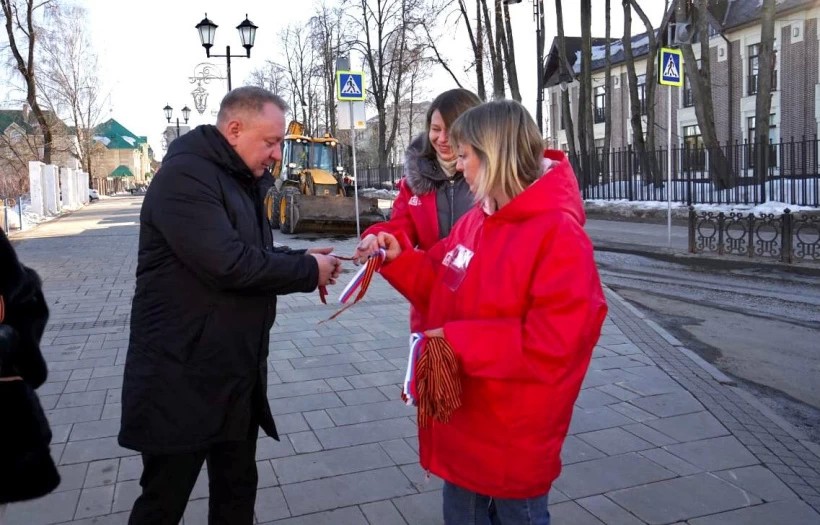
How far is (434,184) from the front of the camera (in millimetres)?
3123

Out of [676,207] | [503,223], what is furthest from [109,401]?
[676,207]

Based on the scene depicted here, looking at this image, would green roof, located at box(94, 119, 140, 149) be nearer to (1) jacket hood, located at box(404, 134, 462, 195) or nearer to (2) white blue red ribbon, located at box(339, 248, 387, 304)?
(1) jacket hood, located at box(404, 134, 462, 195)

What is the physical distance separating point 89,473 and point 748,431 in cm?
384

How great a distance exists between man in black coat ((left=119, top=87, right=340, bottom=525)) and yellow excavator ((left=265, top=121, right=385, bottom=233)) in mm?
15267

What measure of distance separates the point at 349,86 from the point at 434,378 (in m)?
13.2

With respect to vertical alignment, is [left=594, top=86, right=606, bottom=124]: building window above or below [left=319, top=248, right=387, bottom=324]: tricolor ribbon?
above

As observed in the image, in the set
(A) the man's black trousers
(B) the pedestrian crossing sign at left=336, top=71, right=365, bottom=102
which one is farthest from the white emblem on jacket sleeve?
(B) the pedestrian crossing sign at left=336, top=71, right=365, bottom=102

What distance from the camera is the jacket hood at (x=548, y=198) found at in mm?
2131

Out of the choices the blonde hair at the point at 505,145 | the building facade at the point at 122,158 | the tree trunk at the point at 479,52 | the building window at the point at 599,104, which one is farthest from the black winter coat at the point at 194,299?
the building facade at the point at 122,158

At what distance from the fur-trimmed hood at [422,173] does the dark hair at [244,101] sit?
74cm

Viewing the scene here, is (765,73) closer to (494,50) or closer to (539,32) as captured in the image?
(539,32)

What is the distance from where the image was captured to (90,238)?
1978cm

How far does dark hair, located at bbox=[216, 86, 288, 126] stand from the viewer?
2.58 metres

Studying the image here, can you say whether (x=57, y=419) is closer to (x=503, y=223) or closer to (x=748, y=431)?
(x=503, y=223)
